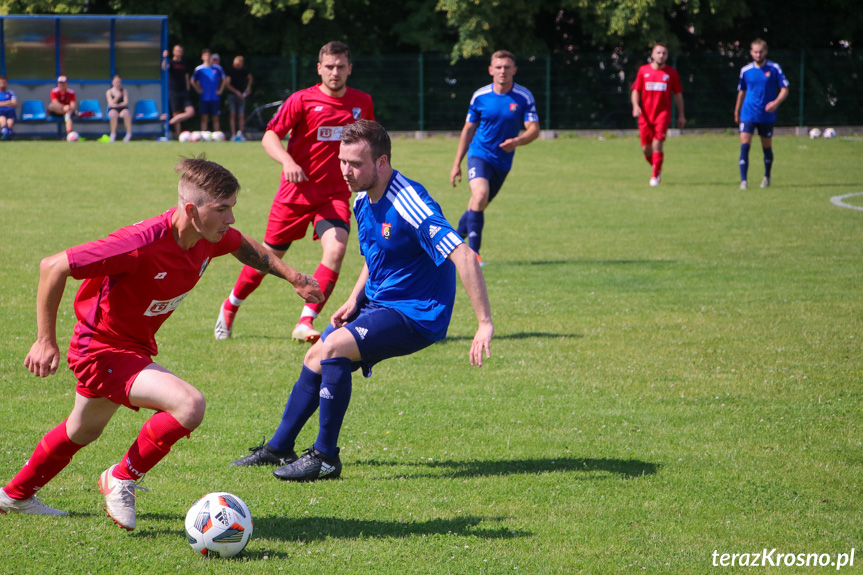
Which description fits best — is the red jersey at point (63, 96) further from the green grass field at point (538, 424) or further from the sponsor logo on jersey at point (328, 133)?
the sponsor logo on jersey at point (328, 133)

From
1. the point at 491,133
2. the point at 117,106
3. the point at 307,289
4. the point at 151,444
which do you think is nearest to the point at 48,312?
the point at 151,444

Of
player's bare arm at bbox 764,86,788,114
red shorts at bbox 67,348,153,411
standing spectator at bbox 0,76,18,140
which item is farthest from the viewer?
standing spectator at bbox 0,76,18,140

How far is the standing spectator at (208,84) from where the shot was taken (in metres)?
29.0

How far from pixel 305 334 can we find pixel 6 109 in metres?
23.6

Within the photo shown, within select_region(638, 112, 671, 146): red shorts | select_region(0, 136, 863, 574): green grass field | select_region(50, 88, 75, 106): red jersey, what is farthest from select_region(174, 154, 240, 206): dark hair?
select_region(50, 88, 75, 106): red jersey

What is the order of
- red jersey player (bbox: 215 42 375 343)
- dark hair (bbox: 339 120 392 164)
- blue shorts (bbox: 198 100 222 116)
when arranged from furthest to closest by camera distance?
blue shorts (bbox: 198 100 222 116) → red jersey player (bbox: 215 42 375 343) → dark hair (bbox: 339 120 392 164)

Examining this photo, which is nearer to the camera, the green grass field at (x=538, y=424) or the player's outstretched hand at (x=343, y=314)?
the green grass field at (x=538, y=424)

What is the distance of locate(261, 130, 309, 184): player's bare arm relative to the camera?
731 centimetres

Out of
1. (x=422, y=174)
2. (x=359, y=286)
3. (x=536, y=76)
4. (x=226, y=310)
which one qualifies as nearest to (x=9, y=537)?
(x=359, y=286)

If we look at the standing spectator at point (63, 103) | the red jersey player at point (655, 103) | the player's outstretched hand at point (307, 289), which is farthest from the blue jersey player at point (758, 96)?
the standing spectator at point (63, 103)

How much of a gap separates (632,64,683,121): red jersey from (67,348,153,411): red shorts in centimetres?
1627

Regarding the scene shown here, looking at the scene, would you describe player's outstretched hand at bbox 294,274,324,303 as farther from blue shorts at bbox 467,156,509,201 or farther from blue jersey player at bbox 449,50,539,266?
→ blue shorts at bbox 467,156,509,201

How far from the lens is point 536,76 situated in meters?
32.5

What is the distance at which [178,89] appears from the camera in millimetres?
29984
